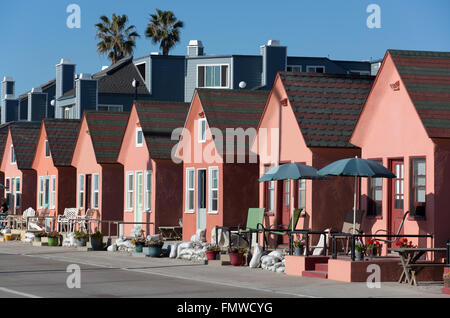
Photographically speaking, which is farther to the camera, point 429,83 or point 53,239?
point 53,239

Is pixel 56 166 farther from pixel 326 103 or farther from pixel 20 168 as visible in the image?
pixel 326 103

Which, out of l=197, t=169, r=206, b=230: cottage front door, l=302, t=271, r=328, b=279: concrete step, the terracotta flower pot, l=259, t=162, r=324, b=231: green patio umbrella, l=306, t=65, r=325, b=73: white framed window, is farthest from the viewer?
l=306, t=65, r=325, b=73: white framed window

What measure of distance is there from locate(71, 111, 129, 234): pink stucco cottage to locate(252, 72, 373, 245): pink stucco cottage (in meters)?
12.8

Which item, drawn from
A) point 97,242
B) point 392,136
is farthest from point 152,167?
point 392,136

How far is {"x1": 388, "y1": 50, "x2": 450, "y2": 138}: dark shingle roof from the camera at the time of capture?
74.2 feet

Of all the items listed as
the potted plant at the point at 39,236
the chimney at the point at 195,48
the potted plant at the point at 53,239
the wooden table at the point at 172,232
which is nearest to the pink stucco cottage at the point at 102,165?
the potted plant at the point at 39,236

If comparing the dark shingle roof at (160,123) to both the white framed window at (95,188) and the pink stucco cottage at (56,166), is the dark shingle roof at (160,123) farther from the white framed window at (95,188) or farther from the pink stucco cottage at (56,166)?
the pink stucco cottage at (56,166)

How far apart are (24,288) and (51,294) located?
138 cm

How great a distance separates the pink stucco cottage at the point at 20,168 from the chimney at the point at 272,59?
54.7 ft

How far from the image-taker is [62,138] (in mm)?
48906

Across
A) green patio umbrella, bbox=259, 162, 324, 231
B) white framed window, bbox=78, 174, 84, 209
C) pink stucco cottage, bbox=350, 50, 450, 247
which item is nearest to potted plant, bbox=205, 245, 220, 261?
green patio umbrella, bbox=259, 162, 324, 231

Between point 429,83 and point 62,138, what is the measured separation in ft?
94.3

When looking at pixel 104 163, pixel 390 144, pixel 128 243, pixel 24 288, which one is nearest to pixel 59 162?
pixel 104 163

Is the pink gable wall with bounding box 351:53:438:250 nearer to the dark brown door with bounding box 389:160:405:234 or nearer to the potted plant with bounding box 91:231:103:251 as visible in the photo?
the dark brown door with bounding box 389:160:405:234
